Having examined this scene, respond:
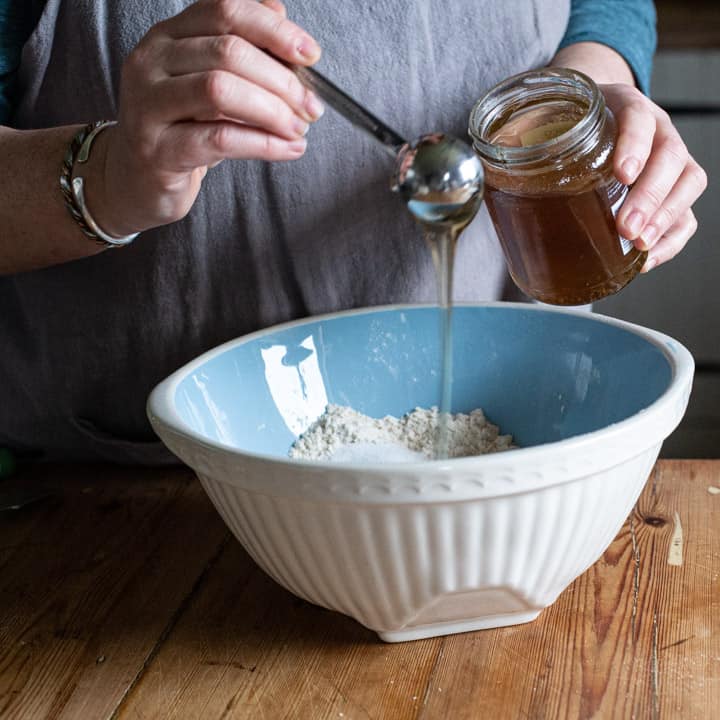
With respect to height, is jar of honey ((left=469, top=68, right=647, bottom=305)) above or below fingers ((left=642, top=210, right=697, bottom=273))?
above

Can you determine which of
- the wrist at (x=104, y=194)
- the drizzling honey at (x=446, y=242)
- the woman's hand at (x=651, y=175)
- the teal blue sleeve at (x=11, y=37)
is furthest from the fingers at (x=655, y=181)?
the teal blue sleeve at (x=11, y=37)

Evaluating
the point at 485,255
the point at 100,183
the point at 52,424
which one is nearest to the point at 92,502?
the point at 52,424

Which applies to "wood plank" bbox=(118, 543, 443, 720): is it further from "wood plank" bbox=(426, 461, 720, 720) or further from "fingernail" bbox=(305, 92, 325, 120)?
"fingernail" bbox=(305, 92, 325, 120)

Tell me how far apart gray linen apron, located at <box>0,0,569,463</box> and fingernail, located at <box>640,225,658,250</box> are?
216 mm

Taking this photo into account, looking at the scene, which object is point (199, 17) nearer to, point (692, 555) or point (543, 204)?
point (543, 204)

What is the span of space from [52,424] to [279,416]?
9.7 inches

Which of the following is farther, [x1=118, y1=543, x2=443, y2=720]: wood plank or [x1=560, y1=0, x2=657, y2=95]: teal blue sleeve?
[x1=560, y1=0, x2=657, y2=95]: teal blue sleeve

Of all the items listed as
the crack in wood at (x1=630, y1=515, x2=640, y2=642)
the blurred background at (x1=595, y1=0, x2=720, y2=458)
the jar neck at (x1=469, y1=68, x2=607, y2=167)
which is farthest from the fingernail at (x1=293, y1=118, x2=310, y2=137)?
the blurred background at (x1=595, y1=0, x2=720, y2=458)

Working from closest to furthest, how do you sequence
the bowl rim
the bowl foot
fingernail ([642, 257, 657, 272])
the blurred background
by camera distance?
the bowl rim → the bowl foot → fingernail ([642, 257, 657, 272]) → the blurred background

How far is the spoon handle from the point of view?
583 mm

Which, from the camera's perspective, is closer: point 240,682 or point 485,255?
point 240,682

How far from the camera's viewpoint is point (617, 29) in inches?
35.7

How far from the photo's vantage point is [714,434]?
1.88m

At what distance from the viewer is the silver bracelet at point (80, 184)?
66 centimetres
